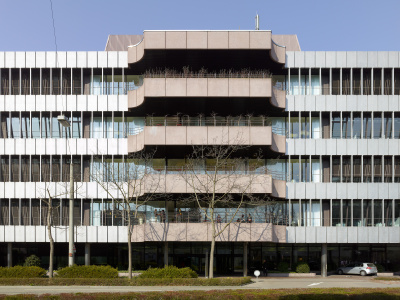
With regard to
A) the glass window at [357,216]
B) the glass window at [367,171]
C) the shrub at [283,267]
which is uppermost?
the glass window at [367,171]

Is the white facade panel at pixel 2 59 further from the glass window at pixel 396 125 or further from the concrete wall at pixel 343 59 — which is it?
the glass window at pixel 396 125

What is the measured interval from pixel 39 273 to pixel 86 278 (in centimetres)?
384

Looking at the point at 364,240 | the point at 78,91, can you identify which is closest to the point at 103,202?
the point at 78,91

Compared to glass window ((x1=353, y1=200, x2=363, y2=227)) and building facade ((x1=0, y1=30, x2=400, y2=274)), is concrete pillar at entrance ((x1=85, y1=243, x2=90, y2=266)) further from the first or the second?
glass window ((x1=353, y1=200, x2=363, y2=227))

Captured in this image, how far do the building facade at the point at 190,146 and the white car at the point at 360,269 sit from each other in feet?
7.27

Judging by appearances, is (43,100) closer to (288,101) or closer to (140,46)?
(140,46)

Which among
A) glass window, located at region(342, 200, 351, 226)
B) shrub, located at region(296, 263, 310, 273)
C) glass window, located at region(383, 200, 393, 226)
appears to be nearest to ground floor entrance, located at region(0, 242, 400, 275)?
shrub, located at region(296, 263, 310, 273)

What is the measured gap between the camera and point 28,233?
140ft

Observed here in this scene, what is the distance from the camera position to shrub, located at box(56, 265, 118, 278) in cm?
3294

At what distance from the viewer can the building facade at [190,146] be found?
42.7 m

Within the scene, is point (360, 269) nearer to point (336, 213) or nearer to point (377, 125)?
point (336, 213)

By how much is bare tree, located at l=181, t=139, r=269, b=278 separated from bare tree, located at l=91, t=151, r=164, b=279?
3.07 meters

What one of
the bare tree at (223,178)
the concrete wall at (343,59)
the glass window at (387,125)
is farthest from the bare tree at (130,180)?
the glass window at (387,125)

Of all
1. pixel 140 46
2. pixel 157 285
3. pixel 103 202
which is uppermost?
pixel 140 46
